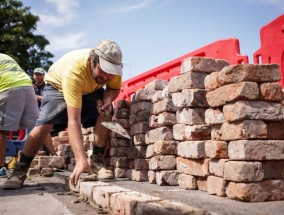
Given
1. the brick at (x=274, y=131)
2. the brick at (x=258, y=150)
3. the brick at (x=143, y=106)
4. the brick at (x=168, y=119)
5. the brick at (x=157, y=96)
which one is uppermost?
the brick at (x=157, y=96)

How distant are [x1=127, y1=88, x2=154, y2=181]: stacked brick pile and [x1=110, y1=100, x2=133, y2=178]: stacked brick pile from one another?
109mm

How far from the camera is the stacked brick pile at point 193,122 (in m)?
2.60

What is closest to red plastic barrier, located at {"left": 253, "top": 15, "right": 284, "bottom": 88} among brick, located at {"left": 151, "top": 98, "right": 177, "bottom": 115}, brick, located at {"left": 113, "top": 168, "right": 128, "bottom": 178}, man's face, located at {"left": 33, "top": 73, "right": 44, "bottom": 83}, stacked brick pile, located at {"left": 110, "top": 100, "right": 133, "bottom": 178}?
brick, located at {"left": 151, "top": 98, "right": 177, "bottom": 115}

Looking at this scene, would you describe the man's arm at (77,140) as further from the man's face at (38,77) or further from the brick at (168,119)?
the man's face at (38,77)

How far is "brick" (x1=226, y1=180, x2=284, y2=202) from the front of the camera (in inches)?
80.4

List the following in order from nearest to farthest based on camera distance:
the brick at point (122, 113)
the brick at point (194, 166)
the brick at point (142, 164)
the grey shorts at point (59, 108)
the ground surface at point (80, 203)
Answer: the ground surface at point (80, 203) → the brick at point (194, 166) → the brick at point (142, 164) → the grey shorts at point (59, 108) → the brick at point (122, 113)

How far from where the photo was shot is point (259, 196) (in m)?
2.06

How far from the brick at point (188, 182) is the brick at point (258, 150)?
0.61 meters

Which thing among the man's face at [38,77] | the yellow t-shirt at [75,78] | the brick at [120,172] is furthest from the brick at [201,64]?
the man's face at [38,77]

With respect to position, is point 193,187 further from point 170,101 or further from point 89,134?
point 89,134

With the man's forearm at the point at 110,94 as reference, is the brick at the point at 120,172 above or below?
below

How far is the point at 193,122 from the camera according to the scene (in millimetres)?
2662

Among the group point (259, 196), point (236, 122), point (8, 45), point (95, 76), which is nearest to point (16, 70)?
point (95, 76)

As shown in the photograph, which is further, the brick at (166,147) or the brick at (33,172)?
the brick at (33,172)
